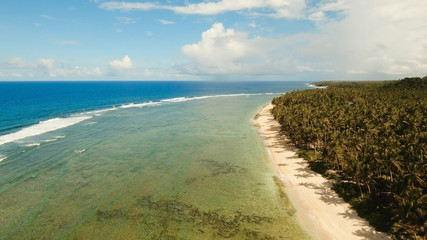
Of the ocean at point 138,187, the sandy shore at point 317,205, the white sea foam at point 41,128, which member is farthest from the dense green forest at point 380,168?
the white sea foam at point 41,128

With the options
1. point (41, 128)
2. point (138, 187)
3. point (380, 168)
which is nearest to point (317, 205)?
point (380, 168)

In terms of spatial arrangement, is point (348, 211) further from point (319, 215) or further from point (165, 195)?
point (165, 195)

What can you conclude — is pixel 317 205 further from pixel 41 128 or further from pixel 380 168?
pixel 41 128

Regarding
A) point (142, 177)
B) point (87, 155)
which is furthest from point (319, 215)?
point (87, 155)

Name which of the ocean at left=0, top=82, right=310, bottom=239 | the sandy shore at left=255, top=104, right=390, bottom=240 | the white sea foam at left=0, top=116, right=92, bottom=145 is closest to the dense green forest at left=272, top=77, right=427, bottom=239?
the sandy shore at left=255, top=104, right=390, bottom=240

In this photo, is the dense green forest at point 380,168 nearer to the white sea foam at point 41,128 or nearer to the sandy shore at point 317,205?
the sandy shore at point 317,205

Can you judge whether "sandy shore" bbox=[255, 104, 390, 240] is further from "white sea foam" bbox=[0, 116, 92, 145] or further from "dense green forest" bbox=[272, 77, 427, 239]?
"white sea foam" bbox=[0, 116, 92, 145]
